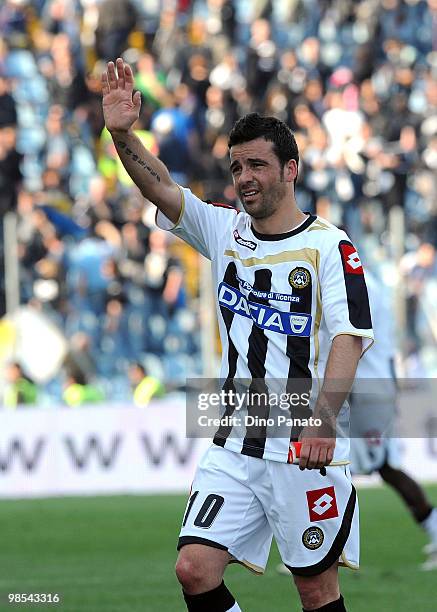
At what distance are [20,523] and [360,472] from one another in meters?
3.87

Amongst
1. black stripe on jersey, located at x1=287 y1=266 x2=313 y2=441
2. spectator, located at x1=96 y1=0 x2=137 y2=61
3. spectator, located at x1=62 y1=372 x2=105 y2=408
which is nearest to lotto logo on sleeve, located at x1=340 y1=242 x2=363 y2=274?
black stripe on jersey, located at x1=287 y1=266 x2=313 y2=441

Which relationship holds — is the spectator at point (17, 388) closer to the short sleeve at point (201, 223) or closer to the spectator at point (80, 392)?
the spectator at point (80, 392)

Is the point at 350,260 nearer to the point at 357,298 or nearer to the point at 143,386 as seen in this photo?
the point at 357,298

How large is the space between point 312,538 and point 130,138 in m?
1.78

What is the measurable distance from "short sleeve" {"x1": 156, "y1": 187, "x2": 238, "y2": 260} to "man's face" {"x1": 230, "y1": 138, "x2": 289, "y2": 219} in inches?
10.1

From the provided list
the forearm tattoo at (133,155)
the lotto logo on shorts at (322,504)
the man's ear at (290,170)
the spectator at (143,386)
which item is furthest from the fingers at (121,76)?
the spectator at (143,386)

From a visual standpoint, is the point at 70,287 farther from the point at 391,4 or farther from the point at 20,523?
the point at 391,4

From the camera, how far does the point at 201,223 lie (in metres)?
5.97

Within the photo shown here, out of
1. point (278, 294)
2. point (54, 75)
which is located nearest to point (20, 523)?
point (278, 294)

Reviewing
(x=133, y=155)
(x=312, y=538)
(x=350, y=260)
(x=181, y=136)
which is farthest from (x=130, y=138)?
(x=181, y=136)

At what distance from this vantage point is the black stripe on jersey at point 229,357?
5777mm

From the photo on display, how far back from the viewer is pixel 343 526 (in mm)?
5684

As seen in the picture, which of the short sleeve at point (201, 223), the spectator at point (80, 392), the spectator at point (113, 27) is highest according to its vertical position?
the spectator at point (113, 27)

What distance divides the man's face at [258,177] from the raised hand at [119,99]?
1.52 ft
